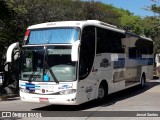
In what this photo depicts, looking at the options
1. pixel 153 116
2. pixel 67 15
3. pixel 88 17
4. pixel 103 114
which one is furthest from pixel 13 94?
pixel 88 17

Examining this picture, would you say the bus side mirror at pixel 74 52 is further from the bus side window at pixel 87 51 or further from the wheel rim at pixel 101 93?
the wheel rim at pixel 101 93

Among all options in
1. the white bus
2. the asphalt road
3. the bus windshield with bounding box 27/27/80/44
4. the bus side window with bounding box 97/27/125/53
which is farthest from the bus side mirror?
the bus side window with bounding box 97/27/125/53

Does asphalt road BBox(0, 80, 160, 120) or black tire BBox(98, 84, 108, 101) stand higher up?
black tire BBox(98, 84, 108, 101)

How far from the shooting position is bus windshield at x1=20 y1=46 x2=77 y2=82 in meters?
12.4

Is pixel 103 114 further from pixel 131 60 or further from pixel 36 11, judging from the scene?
pixel 36 11

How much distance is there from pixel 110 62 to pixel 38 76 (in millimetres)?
3957

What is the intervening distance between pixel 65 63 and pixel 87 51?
114 cm

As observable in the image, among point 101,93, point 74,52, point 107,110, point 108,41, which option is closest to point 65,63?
point 74,52

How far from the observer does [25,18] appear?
23.0m

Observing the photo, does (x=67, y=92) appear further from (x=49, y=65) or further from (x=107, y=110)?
(x=107, y=110)

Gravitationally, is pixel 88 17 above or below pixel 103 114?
above

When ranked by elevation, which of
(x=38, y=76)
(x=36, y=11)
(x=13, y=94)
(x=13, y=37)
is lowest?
(x=13, y=94)

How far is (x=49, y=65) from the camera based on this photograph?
41.2 ft

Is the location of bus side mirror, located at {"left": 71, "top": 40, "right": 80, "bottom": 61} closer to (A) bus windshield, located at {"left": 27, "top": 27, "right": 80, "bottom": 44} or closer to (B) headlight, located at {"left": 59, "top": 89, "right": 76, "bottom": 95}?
(A) bus windshield, located at {"left": 27, "top": 27, "right": 80, "bottom": 44}
